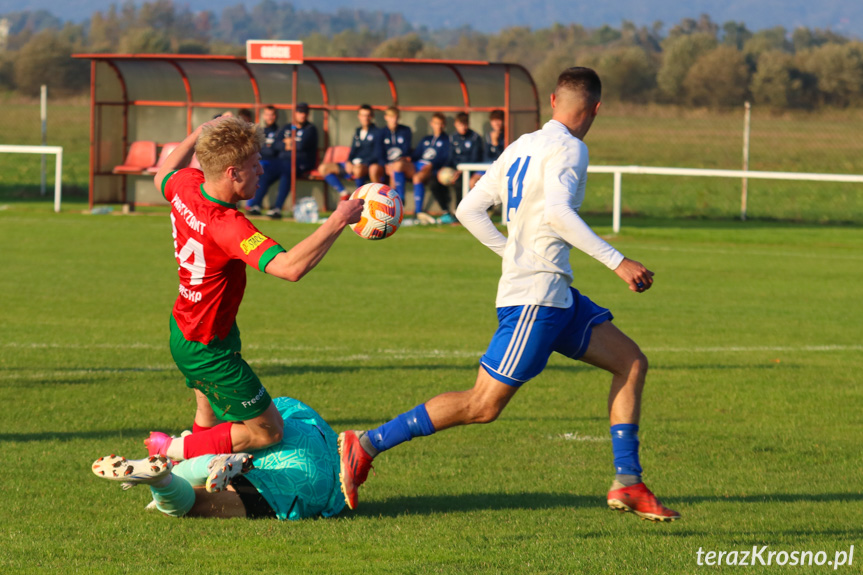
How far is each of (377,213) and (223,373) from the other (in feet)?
3.13

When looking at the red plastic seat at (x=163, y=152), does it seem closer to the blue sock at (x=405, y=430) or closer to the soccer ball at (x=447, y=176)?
the soccer ball at (x=447, y=176)

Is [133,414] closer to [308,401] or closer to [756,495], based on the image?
[308,401]

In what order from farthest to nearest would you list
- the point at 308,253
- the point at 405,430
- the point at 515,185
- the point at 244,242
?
the point at 405,430, the point at 515,185, the point at 244,242, the point at 308,253

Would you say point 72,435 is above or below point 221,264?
below

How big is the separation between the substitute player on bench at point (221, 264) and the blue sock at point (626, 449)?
1.52 m

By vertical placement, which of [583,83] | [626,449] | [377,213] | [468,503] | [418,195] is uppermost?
[583,83]

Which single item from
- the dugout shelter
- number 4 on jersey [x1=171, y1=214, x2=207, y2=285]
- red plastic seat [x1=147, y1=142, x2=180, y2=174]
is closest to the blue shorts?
number 4 on jersey [x1=171, y1=214, x2=207, y2=285]

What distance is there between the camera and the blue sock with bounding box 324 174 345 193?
2244 cm

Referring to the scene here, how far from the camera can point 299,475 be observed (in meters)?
5.40

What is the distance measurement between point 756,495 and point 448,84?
62.8 feet

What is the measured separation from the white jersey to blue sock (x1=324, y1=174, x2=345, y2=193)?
1717cm

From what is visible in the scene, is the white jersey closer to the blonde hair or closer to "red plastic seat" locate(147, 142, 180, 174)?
the blonde hair

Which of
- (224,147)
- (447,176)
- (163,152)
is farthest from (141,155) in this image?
(224,147)

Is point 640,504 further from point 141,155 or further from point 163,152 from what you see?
point 141,155
